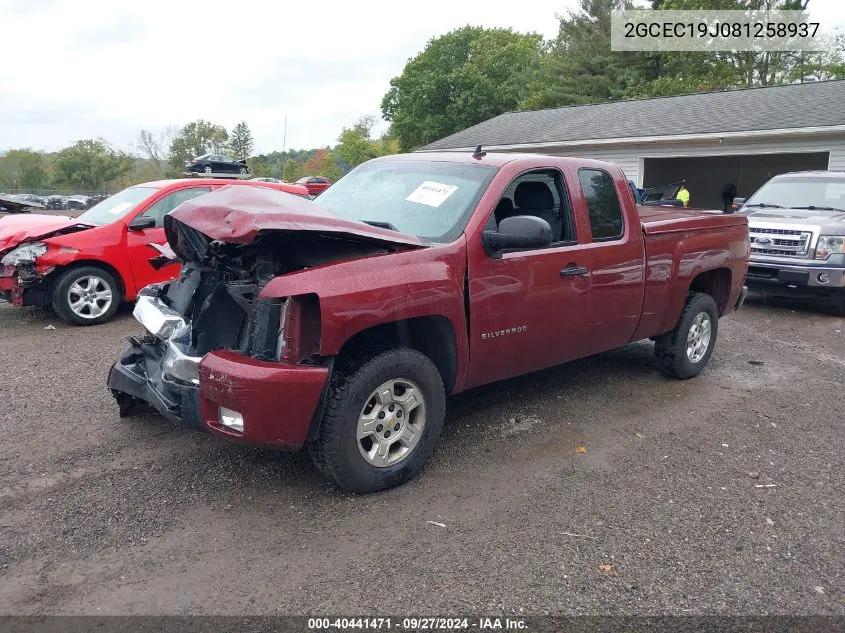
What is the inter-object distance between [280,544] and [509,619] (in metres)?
1.17

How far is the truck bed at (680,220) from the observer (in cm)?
539

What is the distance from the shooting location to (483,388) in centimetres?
568

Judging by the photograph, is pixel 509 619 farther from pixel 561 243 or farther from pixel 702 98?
pixel 702 98

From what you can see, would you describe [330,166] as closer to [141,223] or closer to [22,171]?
[22,171]

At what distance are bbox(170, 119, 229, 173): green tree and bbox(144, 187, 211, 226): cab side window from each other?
5225 centimetres

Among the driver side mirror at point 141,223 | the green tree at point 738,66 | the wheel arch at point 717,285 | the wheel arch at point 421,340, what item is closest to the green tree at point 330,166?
the green tree at point 738,66

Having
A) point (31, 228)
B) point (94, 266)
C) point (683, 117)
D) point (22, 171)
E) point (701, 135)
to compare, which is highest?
point (22, 171)

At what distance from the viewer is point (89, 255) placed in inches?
302

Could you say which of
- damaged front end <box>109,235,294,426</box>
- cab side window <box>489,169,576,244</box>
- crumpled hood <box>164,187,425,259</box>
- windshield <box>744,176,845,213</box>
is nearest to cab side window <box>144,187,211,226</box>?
damaged front end <box>109,235,294,426</box>

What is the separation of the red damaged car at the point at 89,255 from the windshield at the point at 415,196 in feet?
10.2

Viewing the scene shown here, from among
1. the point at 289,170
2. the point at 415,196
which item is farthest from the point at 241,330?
the point at 289,170

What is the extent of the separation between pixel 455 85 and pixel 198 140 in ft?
83.2

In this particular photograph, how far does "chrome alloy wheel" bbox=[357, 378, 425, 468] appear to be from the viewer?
3.67 metres

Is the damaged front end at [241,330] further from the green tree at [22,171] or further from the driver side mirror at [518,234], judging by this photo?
the green tree at [22,171]
